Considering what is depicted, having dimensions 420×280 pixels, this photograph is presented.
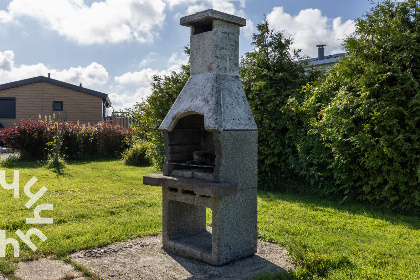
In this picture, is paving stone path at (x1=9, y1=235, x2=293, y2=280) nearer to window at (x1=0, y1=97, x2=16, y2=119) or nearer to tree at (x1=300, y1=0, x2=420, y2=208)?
tree at (x1=300, y1=0, x2=420, y2=208)

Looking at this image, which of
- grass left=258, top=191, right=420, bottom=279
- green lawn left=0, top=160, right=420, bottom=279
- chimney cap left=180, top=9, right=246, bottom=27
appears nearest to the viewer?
grass left=258, top=191, right=420, bottom=279

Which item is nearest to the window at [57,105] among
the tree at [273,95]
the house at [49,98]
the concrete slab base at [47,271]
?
the house at [49,98]

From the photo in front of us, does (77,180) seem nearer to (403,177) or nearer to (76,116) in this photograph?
(403,177)

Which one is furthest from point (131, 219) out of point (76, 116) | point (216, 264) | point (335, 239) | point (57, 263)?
point (76, 116)

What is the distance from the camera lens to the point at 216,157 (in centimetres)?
436

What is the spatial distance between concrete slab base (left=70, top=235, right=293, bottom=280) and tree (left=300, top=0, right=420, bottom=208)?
303cm

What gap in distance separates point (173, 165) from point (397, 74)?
4405mm

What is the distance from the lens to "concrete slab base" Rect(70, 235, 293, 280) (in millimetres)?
4102

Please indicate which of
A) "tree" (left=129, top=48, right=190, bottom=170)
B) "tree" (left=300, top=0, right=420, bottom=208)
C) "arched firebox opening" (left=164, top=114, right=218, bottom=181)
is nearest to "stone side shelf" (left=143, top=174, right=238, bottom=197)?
"arched firebox opening" (left=164, top=114, right=218, bottom=181)

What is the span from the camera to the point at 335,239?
5.27 m

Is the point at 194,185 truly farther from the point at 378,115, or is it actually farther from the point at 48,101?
the point at 48,101

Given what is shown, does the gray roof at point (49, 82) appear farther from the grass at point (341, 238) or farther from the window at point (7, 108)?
the grass at point (341, 238)

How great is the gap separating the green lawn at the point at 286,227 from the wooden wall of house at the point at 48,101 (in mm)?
16597

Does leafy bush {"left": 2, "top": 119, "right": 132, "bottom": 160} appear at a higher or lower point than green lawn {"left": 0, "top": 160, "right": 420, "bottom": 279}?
higher
